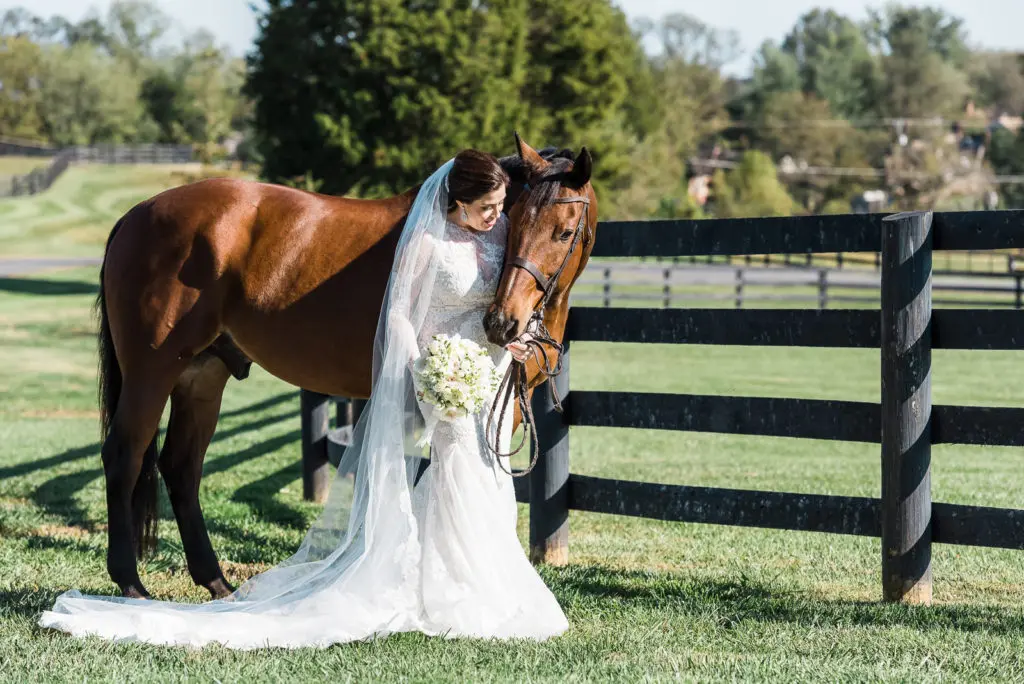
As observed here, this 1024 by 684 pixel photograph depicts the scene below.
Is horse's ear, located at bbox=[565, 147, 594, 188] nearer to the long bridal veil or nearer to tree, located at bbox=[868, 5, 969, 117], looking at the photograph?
the long bridal veil

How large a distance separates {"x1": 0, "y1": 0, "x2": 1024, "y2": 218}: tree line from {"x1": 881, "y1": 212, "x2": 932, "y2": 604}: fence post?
21307 millimetres

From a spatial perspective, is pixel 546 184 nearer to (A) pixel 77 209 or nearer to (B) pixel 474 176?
(B) pixel 474 176

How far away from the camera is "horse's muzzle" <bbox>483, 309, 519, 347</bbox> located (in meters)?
4.52

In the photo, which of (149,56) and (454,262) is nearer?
(454,262)

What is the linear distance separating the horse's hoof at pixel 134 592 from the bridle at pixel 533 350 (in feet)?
5.72

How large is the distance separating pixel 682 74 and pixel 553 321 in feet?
280

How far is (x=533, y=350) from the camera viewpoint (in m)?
4.78

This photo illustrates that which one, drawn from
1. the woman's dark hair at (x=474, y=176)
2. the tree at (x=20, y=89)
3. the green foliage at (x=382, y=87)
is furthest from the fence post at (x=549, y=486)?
the tree at (x=20, y=89)

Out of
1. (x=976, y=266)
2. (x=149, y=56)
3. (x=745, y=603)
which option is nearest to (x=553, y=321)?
(x=745, y=603)

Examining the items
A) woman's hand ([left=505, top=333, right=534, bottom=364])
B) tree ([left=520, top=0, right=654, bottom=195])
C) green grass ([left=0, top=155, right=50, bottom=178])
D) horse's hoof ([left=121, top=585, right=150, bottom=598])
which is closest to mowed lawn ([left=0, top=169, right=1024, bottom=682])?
horse's hoof ([left=121, top=585, right=150, bottom=598])

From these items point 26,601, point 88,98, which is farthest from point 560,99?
point 88,98

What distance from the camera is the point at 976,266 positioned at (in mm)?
54281

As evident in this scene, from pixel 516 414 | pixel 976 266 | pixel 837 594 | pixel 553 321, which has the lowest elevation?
pixel 976 266

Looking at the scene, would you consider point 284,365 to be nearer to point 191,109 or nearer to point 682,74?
point 191,109
